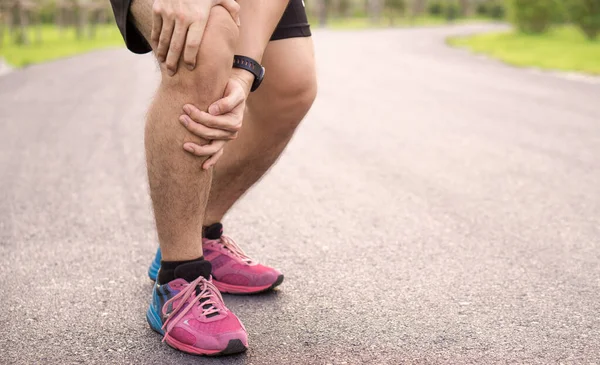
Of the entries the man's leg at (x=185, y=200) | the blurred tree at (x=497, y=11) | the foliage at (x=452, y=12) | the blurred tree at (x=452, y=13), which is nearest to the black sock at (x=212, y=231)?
the man's leg at (x=185, y=200)

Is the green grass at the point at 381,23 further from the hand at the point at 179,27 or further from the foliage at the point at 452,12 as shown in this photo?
the hand at the point at 179,27

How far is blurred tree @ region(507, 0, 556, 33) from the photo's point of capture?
21438 millimetres

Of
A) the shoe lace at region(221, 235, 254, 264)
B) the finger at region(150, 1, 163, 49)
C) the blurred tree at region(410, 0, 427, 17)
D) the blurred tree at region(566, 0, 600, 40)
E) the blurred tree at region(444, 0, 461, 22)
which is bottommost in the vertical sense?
the blurred tree at region(410, 0, 427, 17)

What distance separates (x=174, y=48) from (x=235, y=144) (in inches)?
28.8

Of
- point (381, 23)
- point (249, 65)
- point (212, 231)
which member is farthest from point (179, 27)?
point (381, 23)

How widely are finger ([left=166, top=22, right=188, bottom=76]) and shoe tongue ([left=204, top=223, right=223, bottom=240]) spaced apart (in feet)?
2.70

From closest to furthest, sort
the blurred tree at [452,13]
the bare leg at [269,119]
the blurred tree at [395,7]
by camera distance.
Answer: the bare leg at [269,119] → the blurred tree at [395,7] → the blurred tree at [452,13]

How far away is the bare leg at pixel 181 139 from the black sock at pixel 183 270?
2 centimetres

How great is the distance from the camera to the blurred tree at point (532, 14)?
844 inches

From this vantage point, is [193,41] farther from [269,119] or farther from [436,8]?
[436,8]

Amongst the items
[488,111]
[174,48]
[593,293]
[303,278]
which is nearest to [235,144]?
[303,278]

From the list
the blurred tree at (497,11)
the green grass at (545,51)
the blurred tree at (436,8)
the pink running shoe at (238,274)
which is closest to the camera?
the pink running shoe at (238,274)

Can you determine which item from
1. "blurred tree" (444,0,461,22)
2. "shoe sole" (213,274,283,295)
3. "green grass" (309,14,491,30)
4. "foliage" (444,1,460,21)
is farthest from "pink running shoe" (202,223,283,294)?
"foliage" (444,1,460,21)

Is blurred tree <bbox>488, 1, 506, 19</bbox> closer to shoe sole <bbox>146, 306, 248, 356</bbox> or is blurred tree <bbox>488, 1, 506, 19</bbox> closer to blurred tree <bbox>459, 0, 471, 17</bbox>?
blurred tree <bbox>459, 0, 471, 17</bbox>
